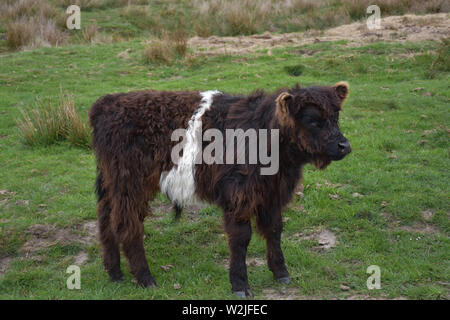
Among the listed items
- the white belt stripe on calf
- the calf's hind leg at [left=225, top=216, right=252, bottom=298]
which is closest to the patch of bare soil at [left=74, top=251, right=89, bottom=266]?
the white belt stripe on calf

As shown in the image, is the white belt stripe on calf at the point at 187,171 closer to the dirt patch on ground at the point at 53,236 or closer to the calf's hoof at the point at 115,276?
the calf's hoof at the point at 115,276

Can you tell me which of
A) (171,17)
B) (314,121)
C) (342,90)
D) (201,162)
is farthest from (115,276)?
(171,17)

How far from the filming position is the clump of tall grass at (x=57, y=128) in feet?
28.5

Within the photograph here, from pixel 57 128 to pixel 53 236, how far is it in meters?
3.19

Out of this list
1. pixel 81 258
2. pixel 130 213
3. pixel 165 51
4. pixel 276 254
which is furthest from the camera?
pixel 165 51

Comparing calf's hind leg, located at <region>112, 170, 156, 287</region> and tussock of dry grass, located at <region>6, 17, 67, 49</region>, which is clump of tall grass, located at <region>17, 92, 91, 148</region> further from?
tussock of dry grass, located at <region>6, 17, 67, 49</region>

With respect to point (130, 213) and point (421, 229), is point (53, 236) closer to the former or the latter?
point (130, 213)

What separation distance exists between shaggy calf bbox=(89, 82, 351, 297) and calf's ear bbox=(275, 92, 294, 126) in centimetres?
1

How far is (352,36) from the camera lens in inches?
530

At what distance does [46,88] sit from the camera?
11.5 m

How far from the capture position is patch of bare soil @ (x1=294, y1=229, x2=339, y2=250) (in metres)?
6.01

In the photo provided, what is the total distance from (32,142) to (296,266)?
5.70 metres
